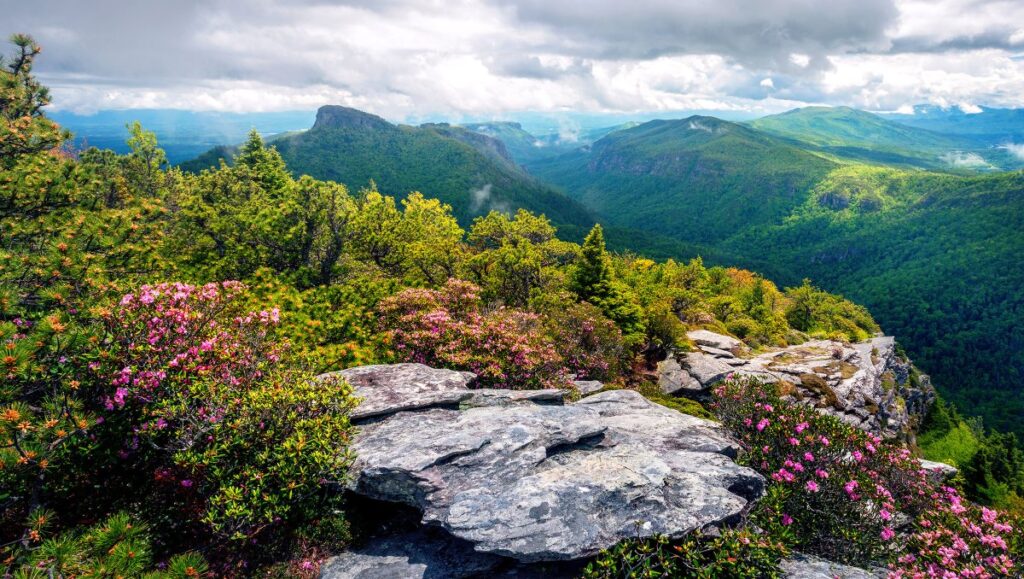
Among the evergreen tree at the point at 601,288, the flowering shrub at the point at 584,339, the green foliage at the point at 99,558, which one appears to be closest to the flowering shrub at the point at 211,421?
the green foliage at the point at 99,558

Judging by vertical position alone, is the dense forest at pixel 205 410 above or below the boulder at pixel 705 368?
above

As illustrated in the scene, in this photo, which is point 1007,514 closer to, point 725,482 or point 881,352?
point 725,482

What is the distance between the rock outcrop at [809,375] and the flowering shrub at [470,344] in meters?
9.88

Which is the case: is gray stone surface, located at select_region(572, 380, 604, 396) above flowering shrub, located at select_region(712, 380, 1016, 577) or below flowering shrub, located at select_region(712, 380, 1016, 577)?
below

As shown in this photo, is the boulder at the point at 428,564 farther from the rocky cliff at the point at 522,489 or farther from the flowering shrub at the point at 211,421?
the flowering shrub at the point at 211,421

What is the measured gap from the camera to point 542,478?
1061 centimetres

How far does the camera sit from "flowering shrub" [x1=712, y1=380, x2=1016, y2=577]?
34.9ft

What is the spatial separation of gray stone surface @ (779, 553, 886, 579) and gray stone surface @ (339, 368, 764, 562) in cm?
149

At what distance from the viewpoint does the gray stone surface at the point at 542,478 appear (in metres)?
9.45

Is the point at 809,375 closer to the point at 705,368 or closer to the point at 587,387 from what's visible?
the point at 705,368

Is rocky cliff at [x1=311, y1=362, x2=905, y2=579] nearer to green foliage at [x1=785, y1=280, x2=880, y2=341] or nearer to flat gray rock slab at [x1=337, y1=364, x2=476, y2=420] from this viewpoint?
flat gray rock slab at [x1=337, y1=364, x2=476, y2=420]

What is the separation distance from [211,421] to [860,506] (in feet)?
53.7

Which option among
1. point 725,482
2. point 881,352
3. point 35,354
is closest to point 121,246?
point 35,354

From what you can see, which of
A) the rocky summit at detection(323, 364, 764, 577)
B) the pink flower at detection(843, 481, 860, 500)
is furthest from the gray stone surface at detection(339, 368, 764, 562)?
the pink flower at detection(843, 481, 860, 500)
